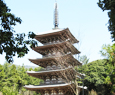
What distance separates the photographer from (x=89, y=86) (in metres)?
36.3

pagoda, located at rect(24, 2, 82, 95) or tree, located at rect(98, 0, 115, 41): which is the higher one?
tree, located at rect(98, 0, 115, 41)


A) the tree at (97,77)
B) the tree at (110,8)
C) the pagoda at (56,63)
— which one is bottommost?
the tree at (97,77)

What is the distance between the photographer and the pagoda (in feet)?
62.2

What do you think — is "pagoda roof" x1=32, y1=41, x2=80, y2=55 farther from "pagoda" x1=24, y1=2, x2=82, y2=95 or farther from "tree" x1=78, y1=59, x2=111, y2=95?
"tree" x1=78, y1=59, x2=111, y2=95

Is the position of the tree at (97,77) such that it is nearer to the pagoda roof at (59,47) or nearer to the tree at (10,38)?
the pagoda roof at (59,47)

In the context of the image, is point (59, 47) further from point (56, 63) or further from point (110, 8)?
point (110, 8)

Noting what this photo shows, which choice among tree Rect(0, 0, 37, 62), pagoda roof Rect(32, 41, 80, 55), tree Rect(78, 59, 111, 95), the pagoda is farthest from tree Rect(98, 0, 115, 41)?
tree Rect(78, 59, 111, 95)

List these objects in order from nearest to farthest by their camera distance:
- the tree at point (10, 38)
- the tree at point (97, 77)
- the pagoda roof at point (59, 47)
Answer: the tree at point (10, 38) → the pagoda roof at point (59, 47) → the tree at point (97, 77)

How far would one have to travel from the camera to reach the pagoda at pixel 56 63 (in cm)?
1897

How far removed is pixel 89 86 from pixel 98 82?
140 inches

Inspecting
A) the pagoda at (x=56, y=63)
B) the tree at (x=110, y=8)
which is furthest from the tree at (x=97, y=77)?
the tree at (x=110, y=8)

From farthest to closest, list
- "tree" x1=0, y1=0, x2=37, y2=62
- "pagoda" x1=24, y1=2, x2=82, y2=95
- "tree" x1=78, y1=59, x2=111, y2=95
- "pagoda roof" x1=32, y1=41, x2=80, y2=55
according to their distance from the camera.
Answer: "tree" x1=78, y1=59, x2=111, y2=95 < "pagoda roof" x1=32, y1=41, x2=80, y2=55 < "pagoda" x1=24, y1=2, x2=82, y2=95 < "tree" x1=0, y1=0, x2=37, y2=62

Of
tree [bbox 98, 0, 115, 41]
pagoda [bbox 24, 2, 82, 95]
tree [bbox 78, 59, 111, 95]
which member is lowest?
tree [bbox 78, 59, 111, 95]

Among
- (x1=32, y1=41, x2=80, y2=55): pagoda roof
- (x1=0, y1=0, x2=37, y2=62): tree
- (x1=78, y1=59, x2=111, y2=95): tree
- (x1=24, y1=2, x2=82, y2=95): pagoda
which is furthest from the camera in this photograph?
(x1=78, y1=59, x2=111, y2=95): tree
